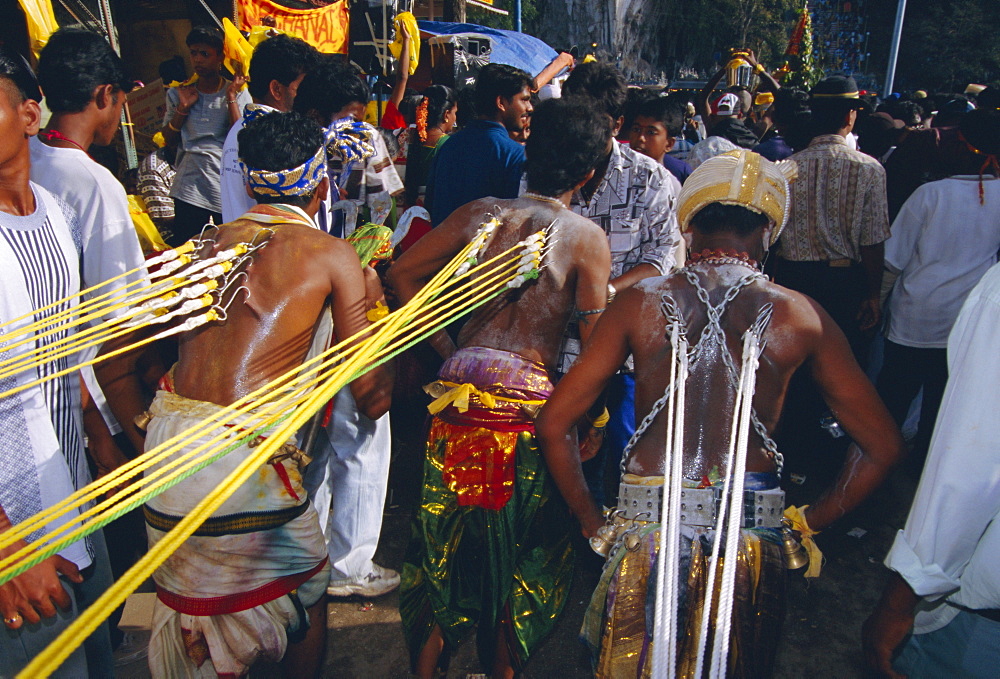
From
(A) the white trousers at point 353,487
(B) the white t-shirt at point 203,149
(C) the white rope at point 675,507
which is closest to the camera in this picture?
(C) the white rope at point 675,507

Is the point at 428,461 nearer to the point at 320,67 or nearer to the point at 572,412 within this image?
the point at 572,412

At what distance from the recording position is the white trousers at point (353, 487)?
8.96 ft

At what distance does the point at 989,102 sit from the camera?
3.42 meters

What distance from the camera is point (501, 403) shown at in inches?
84.8

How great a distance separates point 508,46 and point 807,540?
9.35 metres

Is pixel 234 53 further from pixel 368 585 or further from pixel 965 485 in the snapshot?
pixel 965 485

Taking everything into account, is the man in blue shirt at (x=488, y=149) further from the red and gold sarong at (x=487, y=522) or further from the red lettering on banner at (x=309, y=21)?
the red lettering on banner at (x=309, y=21)

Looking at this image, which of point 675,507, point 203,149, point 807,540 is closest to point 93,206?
point 675,507

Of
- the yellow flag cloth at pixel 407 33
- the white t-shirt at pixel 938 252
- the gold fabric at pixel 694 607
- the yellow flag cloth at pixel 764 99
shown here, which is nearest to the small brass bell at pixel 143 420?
the gold fabric at pixel 694 607

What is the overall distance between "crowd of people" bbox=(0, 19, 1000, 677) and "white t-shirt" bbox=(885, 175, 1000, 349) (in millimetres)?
17

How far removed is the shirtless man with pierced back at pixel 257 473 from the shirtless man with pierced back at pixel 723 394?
87cm

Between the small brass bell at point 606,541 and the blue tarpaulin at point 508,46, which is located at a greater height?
the blue tarpaulin at point 508,46

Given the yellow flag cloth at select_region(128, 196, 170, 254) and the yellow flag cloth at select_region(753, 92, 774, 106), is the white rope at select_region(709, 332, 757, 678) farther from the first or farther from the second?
the yellow flag cloth at select_region(753, 92, 774, 106)

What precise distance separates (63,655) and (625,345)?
4.29ft
